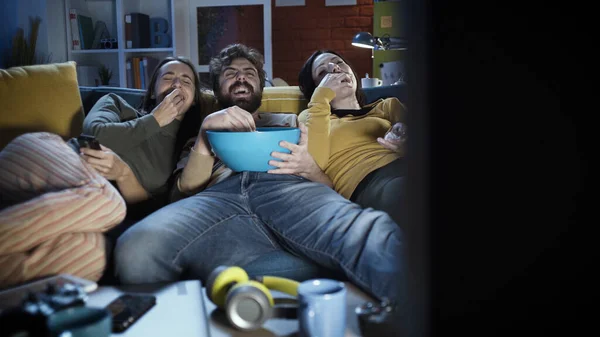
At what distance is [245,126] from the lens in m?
1.24

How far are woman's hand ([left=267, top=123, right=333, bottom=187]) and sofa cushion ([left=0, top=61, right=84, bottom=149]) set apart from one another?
702mm

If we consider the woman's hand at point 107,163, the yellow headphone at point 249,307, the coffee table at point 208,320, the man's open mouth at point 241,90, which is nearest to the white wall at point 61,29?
the man's open mouth at point 241,90

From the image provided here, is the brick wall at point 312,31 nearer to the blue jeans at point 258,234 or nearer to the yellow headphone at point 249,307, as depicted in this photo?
the blue jeans at point 258,234

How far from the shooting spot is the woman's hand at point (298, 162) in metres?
1.19

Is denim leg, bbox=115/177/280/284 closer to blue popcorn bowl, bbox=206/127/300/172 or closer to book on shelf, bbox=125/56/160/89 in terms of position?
blue popcorn bowl, bbox=206/127/300/172

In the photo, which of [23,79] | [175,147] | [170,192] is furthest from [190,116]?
[23,79]

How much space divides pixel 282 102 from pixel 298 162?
55 centimetres

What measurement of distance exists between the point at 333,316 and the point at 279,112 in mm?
1110

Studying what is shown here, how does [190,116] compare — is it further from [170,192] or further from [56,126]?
[56,126]

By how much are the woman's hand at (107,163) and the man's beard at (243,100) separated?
42cm

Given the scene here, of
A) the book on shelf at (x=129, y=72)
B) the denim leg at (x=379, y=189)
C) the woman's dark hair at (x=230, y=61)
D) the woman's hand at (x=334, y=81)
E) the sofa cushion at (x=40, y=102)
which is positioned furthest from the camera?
the book on shelf at (x=129, y=72)

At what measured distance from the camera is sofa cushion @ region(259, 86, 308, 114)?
172cm

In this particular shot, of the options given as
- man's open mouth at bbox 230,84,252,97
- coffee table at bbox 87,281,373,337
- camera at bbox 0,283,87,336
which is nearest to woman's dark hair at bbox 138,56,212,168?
man's open mouth at bbox 230,84,252,97

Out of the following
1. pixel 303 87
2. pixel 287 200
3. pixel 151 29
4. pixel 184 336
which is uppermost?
pixel 151 29
